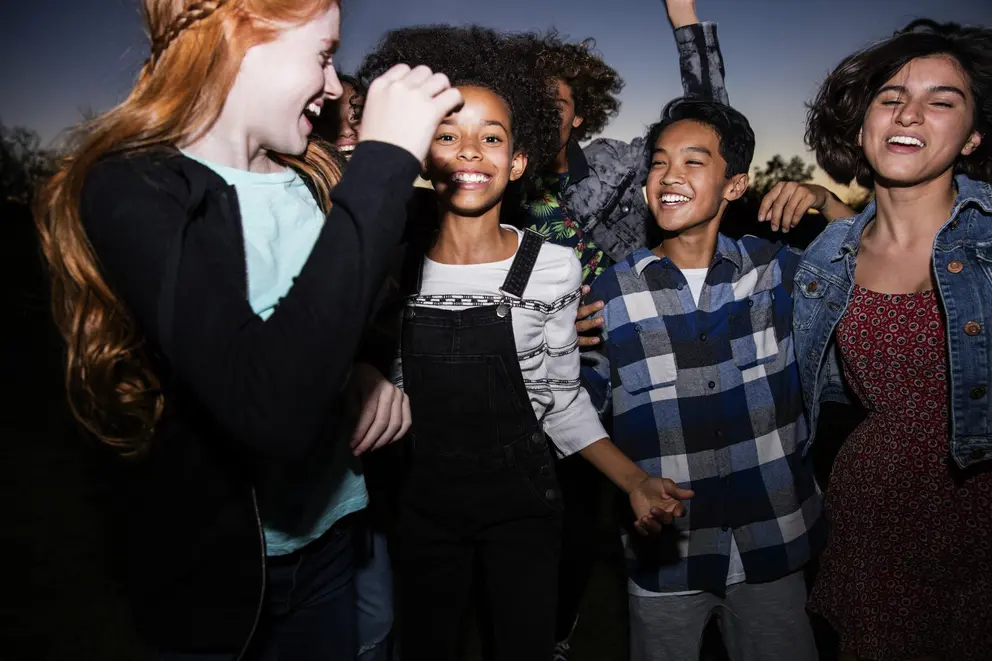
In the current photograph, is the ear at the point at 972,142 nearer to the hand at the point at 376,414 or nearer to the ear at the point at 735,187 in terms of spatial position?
the ear at the point at 735,187

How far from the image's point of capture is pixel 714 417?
204 cm

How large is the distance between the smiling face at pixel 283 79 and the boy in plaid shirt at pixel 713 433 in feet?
4.03

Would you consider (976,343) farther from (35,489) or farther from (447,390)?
(35,489)

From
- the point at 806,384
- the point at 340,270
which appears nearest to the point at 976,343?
the point at 806,384

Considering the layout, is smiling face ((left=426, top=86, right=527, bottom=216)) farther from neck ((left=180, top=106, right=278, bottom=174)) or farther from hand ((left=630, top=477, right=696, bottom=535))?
hand ((left=630, top=477, right=696, bottom=535))

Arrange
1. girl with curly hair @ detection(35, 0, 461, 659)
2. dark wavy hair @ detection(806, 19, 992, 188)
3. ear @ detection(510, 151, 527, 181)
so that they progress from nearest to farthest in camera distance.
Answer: girl with curly hair @ detection(35, 0, 461, 659) < dark wavy hair @ detection(806, 19, 992, 188) < ear @ detection(510, 151, 527, 181)

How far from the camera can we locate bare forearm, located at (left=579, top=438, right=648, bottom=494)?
6.06 ft

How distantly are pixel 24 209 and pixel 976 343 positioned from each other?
12.5 m

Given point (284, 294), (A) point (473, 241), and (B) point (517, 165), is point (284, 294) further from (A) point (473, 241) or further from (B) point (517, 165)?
(B) point (517, 165)

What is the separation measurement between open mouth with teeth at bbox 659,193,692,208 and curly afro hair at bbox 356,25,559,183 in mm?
496

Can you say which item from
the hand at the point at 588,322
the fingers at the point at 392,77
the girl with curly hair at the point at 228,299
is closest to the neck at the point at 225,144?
the girl with curly hair at the point at 228,299

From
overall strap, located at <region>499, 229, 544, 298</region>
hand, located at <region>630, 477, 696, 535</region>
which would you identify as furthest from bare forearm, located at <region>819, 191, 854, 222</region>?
hand, located at <region>630, 477, 696, 535</region>

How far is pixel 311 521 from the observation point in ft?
4.61

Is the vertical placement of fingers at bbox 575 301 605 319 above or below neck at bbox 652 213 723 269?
below
